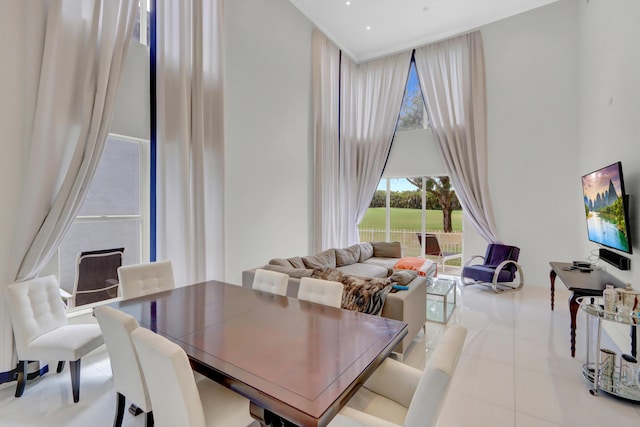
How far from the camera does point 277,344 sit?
1611 millimetres

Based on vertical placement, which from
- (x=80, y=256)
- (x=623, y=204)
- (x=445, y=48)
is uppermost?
(x=445, y=48)

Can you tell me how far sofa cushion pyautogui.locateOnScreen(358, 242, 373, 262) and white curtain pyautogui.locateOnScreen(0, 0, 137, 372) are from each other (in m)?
4.67

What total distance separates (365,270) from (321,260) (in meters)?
0.83

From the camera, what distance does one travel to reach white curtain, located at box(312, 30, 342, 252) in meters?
5.96

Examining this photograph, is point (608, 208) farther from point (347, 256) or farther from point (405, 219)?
point (405, 219)

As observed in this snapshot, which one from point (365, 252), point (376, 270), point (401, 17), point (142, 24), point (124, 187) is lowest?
point (376, 270)

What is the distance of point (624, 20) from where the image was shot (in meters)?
3.03

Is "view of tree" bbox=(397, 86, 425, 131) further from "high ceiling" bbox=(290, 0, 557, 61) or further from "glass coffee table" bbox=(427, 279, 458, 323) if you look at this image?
"glass coffee table" bbox=(427, 279, 458, 323)

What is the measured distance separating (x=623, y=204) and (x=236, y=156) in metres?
4.53

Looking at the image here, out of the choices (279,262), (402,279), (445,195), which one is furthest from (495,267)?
(279,262)

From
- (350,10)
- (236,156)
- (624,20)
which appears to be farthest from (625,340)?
(350,10)

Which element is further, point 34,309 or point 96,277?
point 96,277

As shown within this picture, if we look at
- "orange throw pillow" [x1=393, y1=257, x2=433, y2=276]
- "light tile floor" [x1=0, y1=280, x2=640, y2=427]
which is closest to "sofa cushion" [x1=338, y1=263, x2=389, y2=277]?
"orange throw pillow" [x1=393, y1=257, x2=433, y2=276]

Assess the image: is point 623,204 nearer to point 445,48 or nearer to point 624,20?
point 624,20
